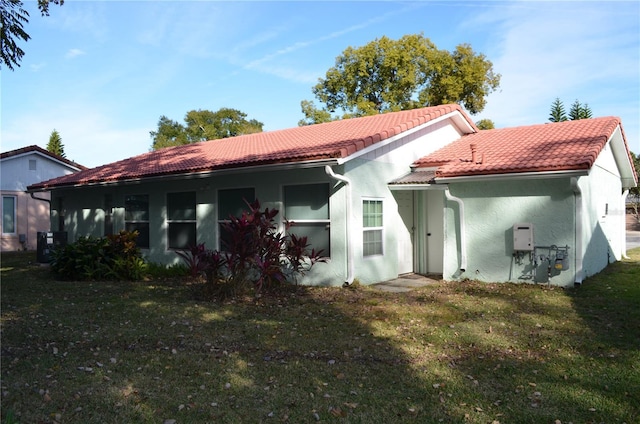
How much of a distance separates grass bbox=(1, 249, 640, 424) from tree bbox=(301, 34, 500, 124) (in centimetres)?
2224

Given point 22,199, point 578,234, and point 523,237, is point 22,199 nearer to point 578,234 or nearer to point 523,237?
point 523,237

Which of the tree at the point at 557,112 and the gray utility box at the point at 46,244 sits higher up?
the tree at the point at 557,112

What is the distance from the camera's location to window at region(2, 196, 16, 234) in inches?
835

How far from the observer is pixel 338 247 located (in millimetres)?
9578

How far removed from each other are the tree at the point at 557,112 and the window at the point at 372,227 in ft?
94.7

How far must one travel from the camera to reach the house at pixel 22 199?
21188 millimetres

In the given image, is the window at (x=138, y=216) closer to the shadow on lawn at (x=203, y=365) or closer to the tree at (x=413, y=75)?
the shadow on lawn at (x=203, y=365)

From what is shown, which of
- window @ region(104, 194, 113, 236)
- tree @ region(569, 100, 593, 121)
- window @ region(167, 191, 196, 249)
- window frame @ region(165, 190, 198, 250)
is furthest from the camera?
tree @ region(569, 100, 593, 121)

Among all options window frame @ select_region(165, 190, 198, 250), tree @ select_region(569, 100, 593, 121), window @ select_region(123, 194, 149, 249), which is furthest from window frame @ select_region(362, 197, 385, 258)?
tree @ select_region(569, 100, 593, 121)

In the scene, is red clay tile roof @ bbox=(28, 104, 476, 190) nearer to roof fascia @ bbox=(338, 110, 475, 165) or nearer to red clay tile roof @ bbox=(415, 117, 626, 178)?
roof fascia @ bbox=(338, 110, 475, 165)

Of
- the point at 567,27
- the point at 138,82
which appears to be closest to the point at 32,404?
the point at 138,82

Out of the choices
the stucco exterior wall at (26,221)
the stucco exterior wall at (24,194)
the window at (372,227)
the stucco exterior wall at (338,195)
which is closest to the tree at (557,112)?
the stucco exterior wall at (338,195)

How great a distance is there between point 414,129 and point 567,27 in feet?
14.0

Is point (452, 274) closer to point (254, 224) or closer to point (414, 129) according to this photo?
point (414, 129)
